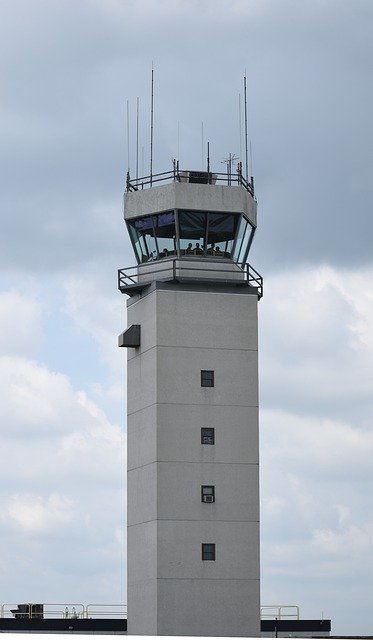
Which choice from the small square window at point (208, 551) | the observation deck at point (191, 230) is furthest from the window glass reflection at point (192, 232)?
the small square window at point (208, 551)

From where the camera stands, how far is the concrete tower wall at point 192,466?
204ft

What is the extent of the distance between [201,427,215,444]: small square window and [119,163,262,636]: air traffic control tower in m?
0.04

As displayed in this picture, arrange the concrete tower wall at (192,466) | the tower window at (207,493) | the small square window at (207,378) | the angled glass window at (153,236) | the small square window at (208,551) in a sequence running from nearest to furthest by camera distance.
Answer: the concrete tower wall at (192,466), the small square window at (208,551), the tower window at (207,493), the small square window at (207,378), the angled glass window at (153,236)

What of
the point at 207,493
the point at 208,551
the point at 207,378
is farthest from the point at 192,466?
the point at 207,378

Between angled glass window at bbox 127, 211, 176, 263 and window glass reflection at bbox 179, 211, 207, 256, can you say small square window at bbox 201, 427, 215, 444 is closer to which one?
window glass reflection at bbox 179, 211, 207, 256

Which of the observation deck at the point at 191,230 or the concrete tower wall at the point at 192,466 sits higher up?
the observation deck at the point at 191,230

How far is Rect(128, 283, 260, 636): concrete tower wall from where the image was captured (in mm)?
62062

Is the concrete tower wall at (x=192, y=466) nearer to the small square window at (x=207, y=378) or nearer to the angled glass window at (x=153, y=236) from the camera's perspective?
the small square window at (x=207, y=378)

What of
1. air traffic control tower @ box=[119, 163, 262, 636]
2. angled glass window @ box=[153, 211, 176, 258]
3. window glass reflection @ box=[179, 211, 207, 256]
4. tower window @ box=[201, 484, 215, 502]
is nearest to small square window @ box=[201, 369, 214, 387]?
air traffic control tower @ box=[119, 163, 262, 636]

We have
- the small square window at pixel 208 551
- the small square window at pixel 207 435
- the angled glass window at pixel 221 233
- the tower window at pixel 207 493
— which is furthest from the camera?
the angled glass window at pixel 221 233

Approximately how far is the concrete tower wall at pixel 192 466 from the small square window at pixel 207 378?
0.18m

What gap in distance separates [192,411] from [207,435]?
1.19 meters

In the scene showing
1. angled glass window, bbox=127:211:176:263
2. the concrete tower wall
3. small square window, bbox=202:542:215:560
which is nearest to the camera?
the concrete tower wall

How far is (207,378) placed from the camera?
63969 millimetres
